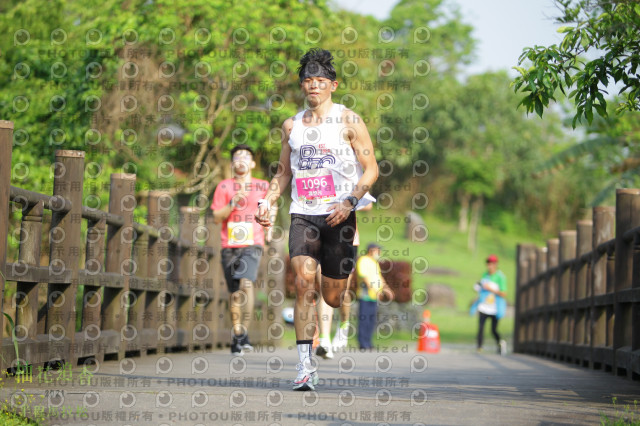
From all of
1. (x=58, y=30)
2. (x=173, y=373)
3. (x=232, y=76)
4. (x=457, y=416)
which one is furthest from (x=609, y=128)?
(x=457, y=416)

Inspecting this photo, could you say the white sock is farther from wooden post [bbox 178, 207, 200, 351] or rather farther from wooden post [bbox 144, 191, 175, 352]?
wooden post [bbox 178, 207, 200, 351]

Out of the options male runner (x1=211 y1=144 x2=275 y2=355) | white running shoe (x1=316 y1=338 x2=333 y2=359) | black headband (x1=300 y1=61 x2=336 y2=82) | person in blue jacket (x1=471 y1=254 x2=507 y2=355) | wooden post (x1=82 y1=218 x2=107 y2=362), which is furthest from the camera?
person in blue jacket (x1=471 y1=254 x2=507 y2=355)

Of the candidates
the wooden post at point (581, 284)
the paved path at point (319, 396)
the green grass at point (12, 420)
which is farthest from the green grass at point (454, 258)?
the green grass at point (12, 420)

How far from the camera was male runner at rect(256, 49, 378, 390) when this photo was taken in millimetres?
6648

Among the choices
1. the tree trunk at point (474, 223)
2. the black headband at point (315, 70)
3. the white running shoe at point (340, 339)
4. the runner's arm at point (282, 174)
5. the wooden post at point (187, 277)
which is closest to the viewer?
the black headband at point (315, 70)

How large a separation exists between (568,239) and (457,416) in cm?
868

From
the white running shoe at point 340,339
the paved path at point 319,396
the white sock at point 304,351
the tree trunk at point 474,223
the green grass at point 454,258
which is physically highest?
the tree trunk at point 474,223

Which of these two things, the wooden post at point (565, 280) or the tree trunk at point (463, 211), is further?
the tree trunk at point (463, 211)

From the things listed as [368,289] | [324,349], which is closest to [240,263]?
[324,349]

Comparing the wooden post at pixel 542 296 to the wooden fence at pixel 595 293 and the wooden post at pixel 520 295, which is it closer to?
the wooden fence at pixel 595 293

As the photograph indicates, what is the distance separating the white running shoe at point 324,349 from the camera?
Answer: 10000mm

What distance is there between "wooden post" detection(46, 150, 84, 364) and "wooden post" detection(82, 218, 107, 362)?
1.95ft

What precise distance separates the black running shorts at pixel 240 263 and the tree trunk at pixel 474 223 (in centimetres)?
5116

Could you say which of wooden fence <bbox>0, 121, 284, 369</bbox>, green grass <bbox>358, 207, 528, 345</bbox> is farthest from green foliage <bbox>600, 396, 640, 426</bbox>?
green grass <bbox>358, 207, 528, 345</bbox>
